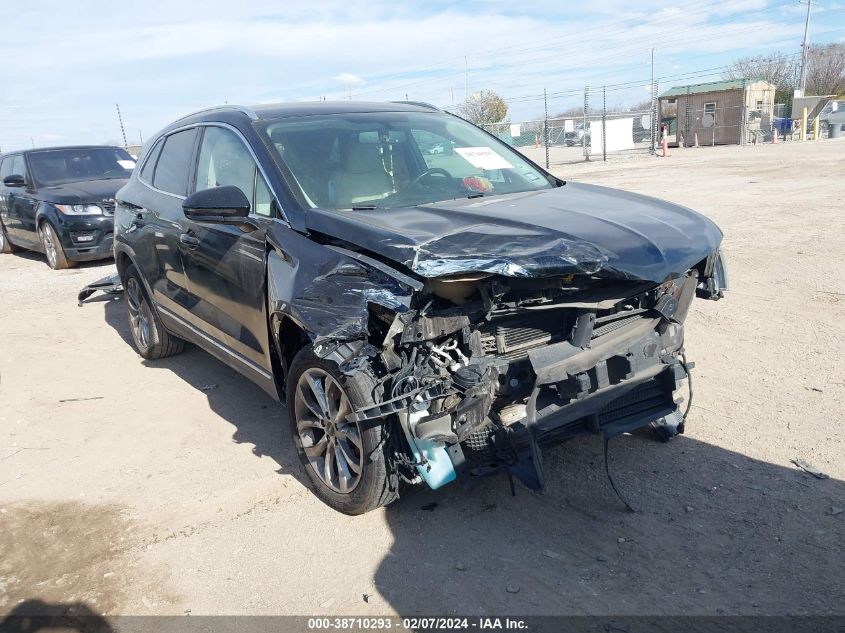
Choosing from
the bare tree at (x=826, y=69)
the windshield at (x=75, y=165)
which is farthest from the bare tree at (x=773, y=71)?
the windshield at (x=75, y=165)

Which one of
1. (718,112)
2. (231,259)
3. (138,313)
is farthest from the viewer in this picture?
(718,112)

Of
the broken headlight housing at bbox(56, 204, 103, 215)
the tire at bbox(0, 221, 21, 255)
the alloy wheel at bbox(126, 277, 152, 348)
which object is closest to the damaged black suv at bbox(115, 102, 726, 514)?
the alloy wheel at bbox(126, 277, 152, 348)

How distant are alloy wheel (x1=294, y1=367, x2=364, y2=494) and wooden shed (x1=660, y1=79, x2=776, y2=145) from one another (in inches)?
1203

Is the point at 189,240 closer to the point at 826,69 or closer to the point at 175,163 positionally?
the point at 175,163

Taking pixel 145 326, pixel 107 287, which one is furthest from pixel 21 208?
pixel 145 326

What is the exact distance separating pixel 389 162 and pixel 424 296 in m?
1.53

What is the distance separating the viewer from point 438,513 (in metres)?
3.43

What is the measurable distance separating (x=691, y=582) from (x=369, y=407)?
4.88 feet

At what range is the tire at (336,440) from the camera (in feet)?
10.2

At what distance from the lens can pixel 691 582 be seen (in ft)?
9.12

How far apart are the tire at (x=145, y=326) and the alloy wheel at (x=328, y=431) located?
262 centimetres

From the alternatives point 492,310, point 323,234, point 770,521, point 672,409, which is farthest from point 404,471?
point 770,521

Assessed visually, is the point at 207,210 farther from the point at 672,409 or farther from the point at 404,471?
the point at 672,409

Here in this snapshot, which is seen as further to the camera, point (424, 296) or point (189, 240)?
point (189, 240)
